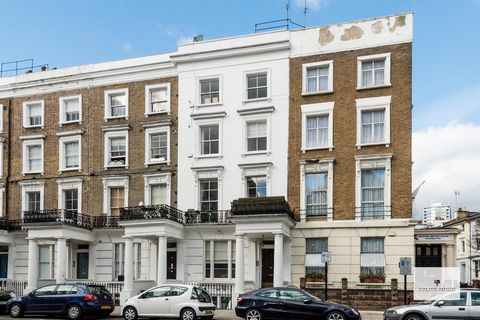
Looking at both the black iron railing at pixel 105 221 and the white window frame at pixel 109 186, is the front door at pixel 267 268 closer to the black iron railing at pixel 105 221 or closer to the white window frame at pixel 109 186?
the black iron railing at pixel 105 221

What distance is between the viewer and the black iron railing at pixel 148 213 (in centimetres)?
3197

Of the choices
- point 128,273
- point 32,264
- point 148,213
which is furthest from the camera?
point 32,264

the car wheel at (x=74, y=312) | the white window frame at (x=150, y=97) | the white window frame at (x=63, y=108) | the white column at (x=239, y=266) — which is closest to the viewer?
the car wheel at (x=74, y=312)

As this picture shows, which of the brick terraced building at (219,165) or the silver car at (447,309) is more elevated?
the brick terraced building at (219,165)

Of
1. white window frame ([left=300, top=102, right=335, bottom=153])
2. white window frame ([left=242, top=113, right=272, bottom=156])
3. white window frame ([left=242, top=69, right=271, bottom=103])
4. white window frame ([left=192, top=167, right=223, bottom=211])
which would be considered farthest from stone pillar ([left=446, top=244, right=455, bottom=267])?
white window frame ([left=242, top=69, right=271, bottom=103])

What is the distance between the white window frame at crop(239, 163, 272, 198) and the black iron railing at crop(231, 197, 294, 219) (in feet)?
8.76

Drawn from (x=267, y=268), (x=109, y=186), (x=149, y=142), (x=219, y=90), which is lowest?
(x=267, y=268)

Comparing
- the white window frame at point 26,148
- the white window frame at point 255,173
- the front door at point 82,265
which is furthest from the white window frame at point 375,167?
the white window frame at point 26,148

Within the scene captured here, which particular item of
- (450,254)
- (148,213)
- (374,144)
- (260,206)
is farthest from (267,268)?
(450,254)

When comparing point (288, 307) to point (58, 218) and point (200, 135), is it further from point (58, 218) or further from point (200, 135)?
point (58, 218)

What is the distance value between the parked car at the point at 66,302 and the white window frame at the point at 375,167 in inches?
520

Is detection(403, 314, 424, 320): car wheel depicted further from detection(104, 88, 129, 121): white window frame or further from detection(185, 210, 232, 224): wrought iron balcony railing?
detection(104, 88, 129, 121): white window frame

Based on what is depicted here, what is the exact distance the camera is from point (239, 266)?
3028 centimetres

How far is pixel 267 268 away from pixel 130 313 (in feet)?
32.0
